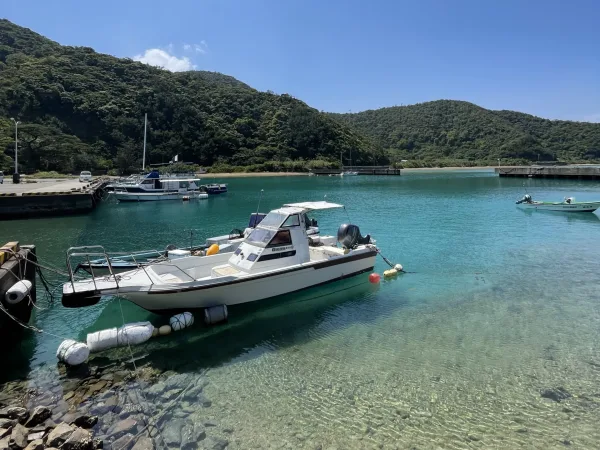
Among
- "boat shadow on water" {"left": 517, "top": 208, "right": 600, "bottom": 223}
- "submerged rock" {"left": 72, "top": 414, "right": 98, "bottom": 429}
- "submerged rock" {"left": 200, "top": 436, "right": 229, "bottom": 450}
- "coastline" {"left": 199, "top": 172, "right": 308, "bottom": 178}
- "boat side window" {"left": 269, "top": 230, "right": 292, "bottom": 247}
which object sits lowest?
"submerged rock" {"left": 200, "top": 436, "right": 229, "bottom": 450}

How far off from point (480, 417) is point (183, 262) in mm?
9721

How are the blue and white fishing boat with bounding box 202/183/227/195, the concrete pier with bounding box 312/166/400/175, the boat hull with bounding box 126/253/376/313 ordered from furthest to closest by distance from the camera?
the concrete pier with bounding box 312/166/400/175 < the blue and white fishing boat with bounding box 202/183/227/195 < the boat hull with bounding box 126/253/376/313

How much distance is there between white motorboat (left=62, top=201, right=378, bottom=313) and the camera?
10.7 metres

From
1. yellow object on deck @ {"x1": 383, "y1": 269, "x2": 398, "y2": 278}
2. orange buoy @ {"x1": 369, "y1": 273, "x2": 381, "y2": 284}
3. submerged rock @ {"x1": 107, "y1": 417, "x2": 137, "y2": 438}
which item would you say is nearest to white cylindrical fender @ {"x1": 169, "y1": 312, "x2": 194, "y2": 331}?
submerged rock @ {"x1": 107, "y1": 417, "x2": 137, "y2": 438}

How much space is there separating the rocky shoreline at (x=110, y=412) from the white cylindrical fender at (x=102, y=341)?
0.63 metres

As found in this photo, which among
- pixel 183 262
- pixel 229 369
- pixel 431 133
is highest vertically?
pixel 431 133

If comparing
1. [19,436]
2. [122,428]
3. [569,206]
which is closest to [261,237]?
[122,428]

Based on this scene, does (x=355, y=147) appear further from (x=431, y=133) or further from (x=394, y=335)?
(x=394, y=335)

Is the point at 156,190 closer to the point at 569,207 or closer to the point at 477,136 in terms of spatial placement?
the point at 569,207

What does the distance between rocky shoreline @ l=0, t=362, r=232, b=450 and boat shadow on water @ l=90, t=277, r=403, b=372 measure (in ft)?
2.33

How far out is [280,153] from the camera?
4432 inches

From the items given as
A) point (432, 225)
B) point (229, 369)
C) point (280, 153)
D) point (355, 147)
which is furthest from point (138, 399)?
point (355, 147)

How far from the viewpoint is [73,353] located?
8.73 meters

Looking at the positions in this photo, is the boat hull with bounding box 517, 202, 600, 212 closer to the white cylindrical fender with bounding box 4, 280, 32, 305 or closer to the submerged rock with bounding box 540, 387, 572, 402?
the submerged rock with bounding box 540, 387, 572, 402
